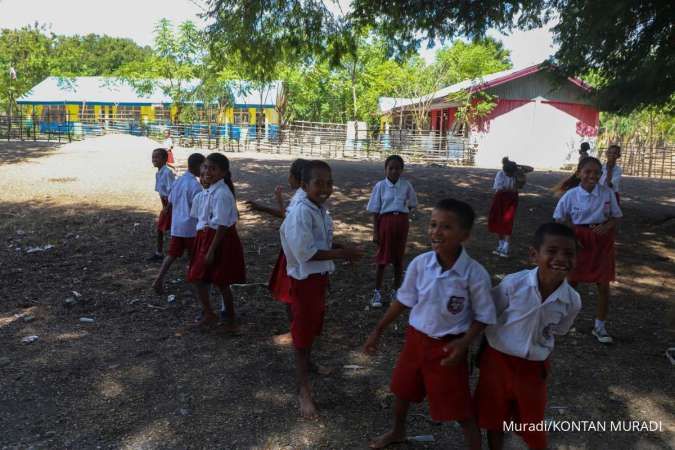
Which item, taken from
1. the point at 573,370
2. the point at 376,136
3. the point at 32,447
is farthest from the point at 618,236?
the point at 376,136

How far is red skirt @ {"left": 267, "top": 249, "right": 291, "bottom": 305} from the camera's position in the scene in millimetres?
3628

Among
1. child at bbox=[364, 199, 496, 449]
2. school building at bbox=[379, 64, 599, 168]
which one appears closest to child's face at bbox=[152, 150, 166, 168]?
child at bbox=[364, 199, 496, 449]

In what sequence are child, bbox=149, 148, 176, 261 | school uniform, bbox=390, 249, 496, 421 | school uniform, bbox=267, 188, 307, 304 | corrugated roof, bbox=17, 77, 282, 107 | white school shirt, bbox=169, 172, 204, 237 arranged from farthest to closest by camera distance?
1. corrugated roof, bbox=17, 77, 282, 107
2. child, bbox=149, 148, 176, 261
3. white school shirt, bbox=169, 172, 204, 237
4. school uniform, bbox=267, 188, 307, 304
5. school uniform, bbox=390, 249, 496, 421

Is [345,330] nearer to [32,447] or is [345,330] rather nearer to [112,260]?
[32,447]

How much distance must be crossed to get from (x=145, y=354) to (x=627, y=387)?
333 centimetres

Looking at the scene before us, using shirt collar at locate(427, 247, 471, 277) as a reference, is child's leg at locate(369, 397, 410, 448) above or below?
below

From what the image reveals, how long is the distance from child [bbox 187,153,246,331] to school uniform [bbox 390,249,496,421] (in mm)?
2072

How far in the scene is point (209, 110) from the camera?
33.3 meters

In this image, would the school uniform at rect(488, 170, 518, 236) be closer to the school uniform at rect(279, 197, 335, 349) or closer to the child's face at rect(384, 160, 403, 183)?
the child's face at rect(384, 160, 403, 183)

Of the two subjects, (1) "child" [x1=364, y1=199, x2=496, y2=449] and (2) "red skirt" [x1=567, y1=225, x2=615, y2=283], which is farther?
(2) "red skirt" [x1=567, y1=225, x2=615, y2=283]

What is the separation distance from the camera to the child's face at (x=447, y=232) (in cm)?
256

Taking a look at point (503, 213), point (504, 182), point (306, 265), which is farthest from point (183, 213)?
point (504, 182)

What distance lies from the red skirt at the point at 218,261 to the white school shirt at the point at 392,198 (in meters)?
1.53

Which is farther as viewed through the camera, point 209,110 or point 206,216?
point 209,110
